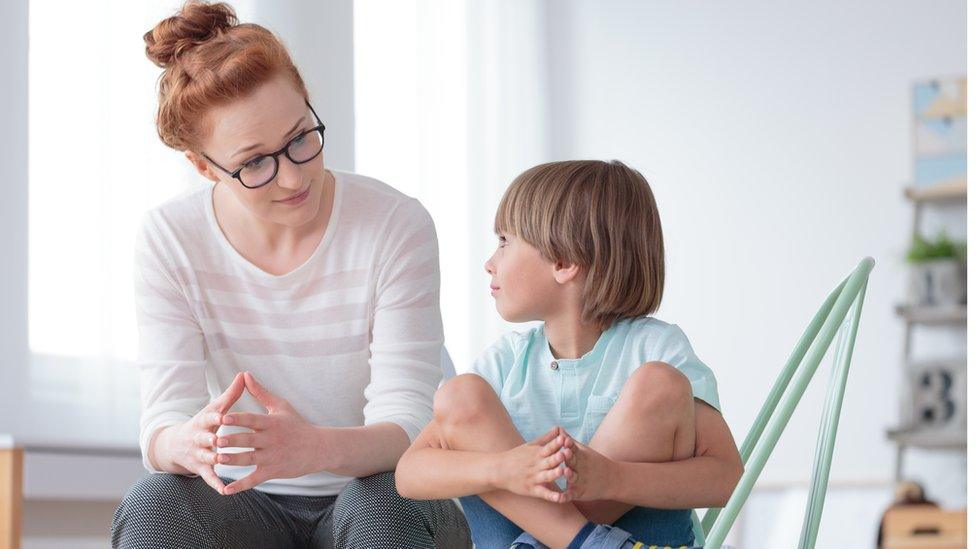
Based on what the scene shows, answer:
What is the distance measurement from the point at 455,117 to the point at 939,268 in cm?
169

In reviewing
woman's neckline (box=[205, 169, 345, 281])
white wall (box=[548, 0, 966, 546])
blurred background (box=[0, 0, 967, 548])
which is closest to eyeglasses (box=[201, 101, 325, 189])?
woman's neckline (box=[205, 169, 345, 281])

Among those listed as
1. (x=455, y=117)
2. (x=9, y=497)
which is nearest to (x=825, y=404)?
(x=9, y=497)

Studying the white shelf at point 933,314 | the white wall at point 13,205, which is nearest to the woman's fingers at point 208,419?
the white wall at point 13,205

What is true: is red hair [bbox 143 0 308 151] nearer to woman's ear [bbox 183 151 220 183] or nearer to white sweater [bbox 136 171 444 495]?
woman's ear [bbox 183 151 220 183]

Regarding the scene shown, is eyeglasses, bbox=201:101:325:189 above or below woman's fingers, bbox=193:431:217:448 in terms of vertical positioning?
above

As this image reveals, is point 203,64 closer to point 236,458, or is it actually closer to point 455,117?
point 236,458

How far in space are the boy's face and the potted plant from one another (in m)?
3.09

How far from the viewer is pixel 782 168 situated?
4391 mm

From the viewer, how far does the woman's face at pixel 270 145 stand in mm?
1410

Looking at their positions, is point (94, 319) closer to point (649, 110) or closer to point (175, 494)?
point (175, 494)

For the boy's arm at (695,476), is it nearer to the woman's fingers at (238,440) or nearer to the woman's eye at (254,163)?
the woman's fingers at (238,440)

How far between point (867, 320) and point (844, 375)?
10.3ft

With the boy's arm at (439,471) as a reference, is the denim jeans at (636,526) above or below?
below

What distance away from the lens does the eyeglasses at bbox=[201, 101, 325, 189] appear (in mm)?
1415
